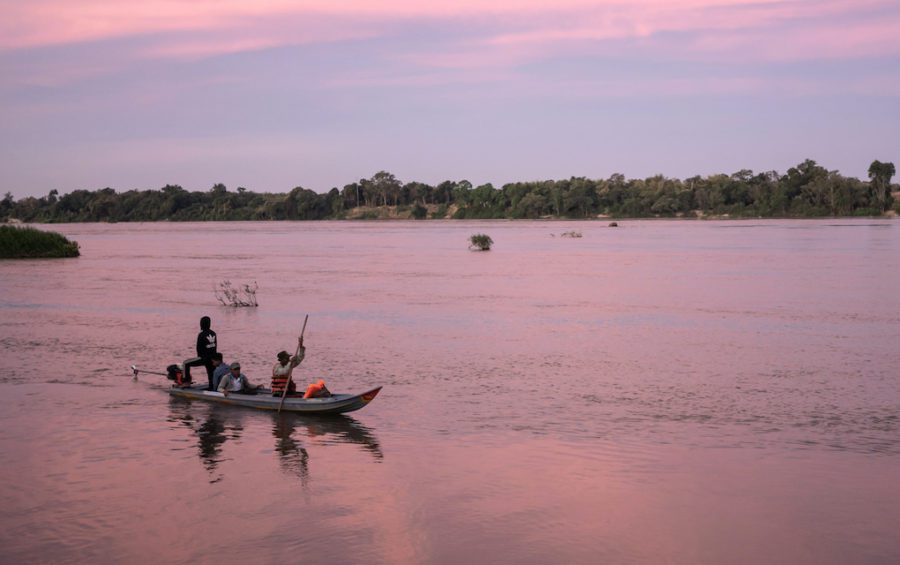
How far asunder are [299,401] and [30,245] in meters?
57.3

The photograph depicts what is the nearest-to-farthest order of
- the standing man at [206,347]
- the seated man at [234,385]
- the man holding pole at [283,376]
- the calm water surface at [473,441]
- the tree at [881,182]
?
1. the calm water surface at [473,441]
2. the man holding pole at [283,376]
3. the seated man at [234,385]
4. the standing man at [206,347]
5. the tree at [881,182]

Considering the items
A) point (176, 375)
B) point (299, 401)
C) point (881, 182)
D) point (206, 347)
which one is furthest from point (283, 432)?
point (881, 182)

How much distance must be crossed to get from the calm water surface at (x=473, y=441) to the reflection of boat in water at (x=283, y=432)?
67 mm

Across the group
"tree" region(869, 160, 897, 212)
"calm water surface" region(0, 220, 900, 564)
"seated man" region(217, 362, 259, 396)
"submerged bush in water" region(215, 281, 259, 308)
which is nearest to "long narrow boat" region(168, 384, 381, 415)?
"seated man" region(217, 362, 259, 396)

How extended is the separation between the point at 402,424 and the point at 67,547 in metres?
7.14

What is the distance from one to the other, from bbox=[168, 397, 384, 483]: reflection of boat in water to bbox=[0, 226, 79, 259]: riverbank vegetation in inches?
2139

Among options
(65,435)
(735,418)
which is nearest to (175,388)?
(65,435)

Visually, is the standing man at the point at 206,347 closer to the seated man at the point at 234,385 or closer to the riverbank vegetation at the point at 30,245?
the seated man at the point at 234,385

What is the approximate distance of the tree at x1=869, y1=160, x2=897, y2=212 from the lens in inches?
7062

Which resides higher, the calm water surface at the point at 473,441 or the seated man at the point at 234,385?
the seated man at the point at 234,385

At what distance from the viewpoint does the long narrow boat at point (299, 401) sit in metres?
17.0

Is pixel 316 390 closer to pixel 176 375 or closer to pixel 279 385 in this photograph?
pixel 279 385

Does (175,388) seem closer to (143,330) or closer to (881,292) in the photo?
(143,330)

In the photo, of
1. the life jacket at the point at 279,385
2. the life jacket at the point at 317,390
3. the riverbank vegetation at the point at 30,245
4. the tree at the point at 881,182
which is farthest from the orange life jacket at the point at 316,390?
the tree at the point at 881,182
